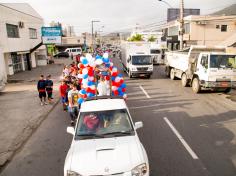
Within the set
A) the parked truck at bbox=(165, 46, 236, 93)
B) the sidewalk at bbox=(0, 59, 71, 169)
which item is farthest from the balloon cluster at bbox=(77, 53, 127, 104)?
the parked truck at bbox=(165, 46, 236, 93)

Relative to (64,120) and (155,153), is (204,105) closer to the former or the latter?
(155,153)

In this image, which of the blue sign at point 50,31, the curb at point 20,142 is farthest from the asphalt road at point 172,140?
the blue sign at point 50,31

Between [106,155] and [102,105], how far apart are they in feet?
5.77

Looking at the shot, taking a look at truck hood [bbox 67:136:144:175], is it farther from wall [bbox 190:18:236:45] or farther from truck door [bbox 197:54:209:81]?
wall [bbox 190:18:236:45]

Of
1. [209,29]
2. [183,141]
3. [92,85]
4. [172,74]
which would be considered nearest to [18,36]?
[172,74]

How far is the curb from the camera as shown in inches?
281

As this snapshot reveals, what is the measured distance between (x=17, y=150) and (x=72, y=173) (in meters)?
4.11

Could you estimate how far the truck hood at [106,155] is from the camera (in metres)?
4.62

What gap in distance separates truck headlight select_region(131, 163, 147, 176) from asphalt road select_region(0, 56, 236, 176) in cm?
141

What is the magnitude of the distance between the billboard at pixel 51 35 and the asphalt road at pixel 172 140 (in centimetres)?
2104

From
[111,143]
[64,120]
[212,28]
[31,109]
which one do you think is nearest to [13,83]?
[31,109]

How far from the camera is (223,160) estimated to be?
661cm

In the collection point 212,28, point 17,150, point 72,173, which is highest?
point 212,28

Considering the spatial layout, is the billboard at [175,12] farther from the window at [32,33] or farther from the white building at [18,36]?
the window at [32,33]
